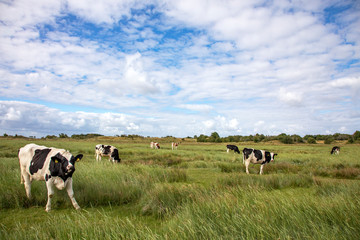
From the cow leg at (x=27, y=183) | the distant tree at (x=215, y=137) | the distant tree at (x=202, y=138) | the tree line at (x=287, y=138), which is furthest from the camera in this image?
the distant tree at (x=202, y=138)

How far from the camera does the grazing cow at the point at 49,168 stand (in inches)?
256

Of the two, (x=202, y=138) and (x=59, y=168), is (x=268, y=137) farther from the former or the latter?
(x=59, y=168)

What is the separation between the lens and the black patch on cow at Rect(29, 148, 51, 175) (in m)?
6.84

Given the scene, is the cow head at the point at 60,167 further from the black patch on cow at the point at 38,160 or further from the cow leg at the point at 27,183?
the cow leg at the point at 27,183

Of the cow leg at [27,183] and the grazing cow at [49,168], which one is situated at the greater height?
the grazing cow at [49,168]

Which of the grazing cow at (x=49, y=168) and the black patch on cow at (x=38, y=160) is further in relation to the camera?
the black patch on cow at (x=38, y=160)

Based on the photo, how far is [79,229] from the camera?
12.4 feet

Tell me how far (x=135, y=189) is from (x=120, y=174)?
6.38 feet

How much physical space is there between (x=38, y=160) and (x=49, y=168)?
2.23 ft

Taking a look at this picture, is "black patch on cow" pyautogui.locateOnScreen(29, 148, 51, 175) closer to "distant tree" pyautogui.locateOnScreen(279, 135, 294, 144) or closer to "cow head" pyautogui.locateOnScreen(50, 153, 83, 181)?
"cow head" pyautogui.locateOnScreen(50, 153, 83, 181)

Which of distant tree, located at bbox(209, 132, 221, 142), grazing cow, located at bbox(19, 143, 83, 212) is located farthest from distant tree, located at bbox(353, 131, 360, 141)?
grazing cow, located at bbox(19, 143, 83, 212)

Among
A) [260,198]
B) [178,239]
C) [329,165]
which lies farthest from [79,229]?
[329,165]

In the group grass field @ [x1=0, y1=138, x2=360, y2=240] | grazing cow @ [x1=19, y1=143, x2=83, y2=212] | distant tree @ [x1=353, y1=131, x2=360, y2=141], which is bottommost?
grass field @ [x1=0, y1=138, x2=360, y2=240]

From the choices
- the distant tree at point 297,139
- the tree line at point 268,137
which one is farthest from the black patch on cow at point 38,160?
the distant tree at point 297,139
